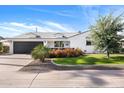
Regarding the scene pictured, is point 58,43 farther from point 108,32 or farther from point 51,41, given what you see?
point 108,32

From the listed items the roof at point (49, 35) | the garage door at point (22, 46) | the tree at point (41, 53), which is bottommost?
the tree at point (41, 53)

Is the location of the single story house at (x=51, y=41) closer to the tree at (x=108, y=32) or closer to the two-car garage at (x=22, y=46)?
the two-car garage at (x=22, y=46)

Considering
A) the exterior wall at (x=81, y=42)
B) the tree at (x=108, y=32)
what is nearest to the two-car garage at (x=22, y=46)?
the exterior wall at (x=81, y=42)

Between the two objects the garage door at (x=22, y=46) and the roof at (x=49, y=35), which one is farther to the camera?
the garage door at (x=22, y=46)

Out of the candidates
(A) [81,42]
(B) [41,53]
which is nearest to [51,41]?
(A) [81,42]

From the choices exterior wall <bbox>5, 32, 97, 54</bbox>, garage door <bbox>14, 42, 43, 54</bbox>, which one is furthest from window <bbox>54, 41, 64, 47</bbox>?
garage door <bbox>14, 42, 43, 54</bbox>

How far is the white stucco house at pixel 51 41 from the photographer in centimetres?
3247

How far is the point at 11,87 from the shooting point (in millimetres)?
8609
